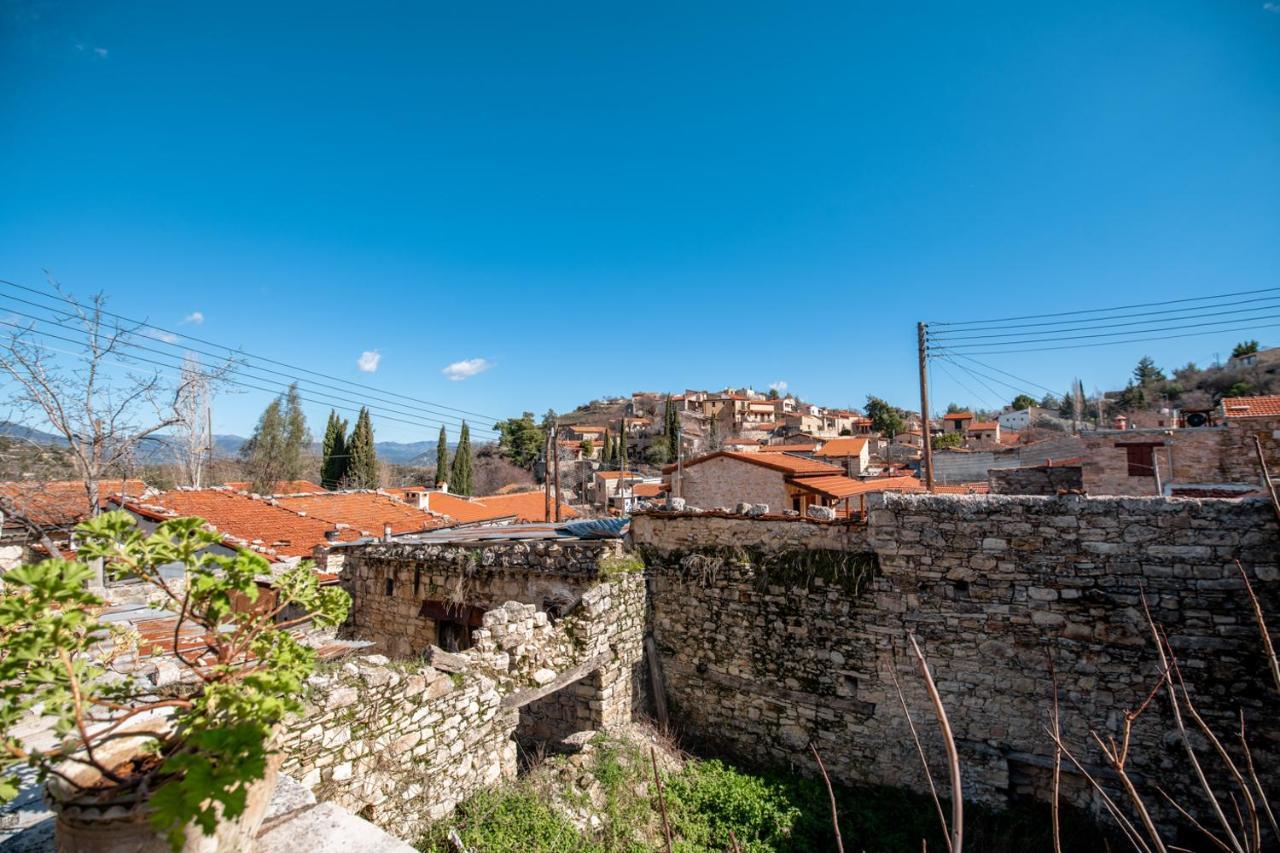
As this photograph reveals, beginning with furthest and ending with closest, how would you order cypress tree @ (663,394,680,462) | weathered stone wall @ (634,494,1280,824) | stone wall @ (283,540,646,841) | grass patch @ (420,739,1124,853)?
cypress tree @ (663,394,680,462), weathered stone wall @ (634,494,1280,824), grass patch @ (420,739,1124,853), stone wall @ (283,540,646,841)

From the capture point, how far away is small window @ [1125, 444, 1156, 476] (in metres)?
12.7

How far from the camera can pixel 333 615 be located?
2.71 meters

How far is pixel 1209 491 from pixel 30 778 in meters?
13.8

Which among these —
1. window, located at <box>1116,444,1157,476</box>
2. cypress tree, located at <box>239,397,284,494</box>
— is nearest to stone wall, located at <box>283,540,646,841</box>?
window, located at <box>1116,444,1157,476</box>

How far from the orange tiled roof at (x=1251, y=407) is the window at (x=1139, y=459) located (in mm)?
1512

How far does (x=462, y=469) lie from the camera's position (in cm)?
4741

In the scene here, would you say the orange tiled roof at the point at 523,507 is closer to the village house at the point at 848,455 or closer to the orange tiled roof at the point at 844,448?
the village house at the point at 848,455

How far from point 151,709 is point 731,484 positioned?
17.4m

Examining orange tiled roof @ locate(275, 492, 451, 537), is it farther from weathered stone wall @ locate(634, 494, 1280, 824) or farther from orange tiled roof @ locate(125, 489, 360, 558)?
weathered stone wall @ locate(634, 494, 1280, 824)

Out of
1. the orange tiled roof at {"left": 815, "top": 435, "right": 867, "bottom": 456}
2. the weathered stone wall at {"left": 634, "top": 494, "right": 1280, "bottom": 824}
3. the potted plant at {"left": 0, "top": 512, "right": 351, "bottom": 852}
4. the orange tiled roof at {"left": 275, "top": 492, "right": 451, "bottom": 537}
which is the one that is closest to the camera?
the potted plant at {"left": 0, "top": 512, "right": 351, "bottom": 852}

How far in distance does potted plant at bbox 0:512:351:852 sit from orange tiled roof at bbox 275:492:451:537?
54.3ft

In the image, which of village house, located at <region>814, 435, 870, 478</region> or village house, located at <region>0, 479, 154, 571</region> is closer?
village house, located at <region>0, 479, 154, 571</region>

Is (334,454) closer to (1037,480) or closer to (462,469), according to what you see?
(462,469)

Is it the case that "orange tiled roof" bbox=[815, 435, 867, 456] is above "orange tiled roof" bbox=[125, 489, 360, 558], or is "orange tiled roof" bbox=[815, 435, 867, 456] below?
above
